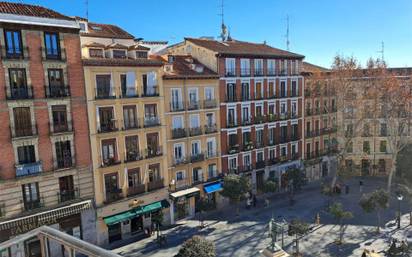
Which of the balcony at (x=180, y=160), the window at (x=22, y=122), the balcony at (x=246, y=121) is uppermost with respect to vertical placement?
the window at (x=22, y=122)

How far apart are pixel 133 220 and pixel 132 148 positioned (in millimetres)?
6447

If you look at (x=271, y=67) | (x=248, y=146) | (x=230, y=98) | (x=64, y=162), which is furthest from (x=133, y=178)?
(x=271, y=67)

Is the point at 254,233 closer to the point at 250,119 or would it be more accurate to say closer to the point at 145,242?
the point at 145,242

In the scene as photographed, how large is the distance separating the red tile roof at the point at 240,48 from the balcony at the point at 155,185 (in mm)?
14392

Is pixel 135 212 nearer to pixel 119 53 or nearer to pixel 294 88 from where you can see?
pixel 119 53

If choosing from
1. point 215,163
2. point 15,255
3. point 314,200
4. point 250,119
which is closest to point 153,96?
point 215,163

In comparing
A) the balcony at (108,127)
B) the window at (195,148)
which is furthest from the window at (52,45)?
the window at (195,148)

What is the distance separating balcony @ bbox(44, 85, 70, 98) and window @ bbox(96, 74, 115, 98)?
2.38 metres

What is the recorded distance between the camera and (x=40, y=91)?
2341 centimetres

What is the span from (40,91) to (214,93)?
1678cm

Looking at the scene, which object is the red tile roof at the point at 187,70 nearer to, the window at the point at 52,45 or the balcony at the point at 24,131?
the window at the point at 52,45

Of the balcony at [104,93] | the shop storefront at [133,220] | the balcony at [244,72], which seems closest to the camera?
the balcony at [104,93]

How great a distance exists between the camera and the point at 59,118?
24438 mm

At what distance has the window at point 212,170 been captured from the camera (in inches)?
1362
